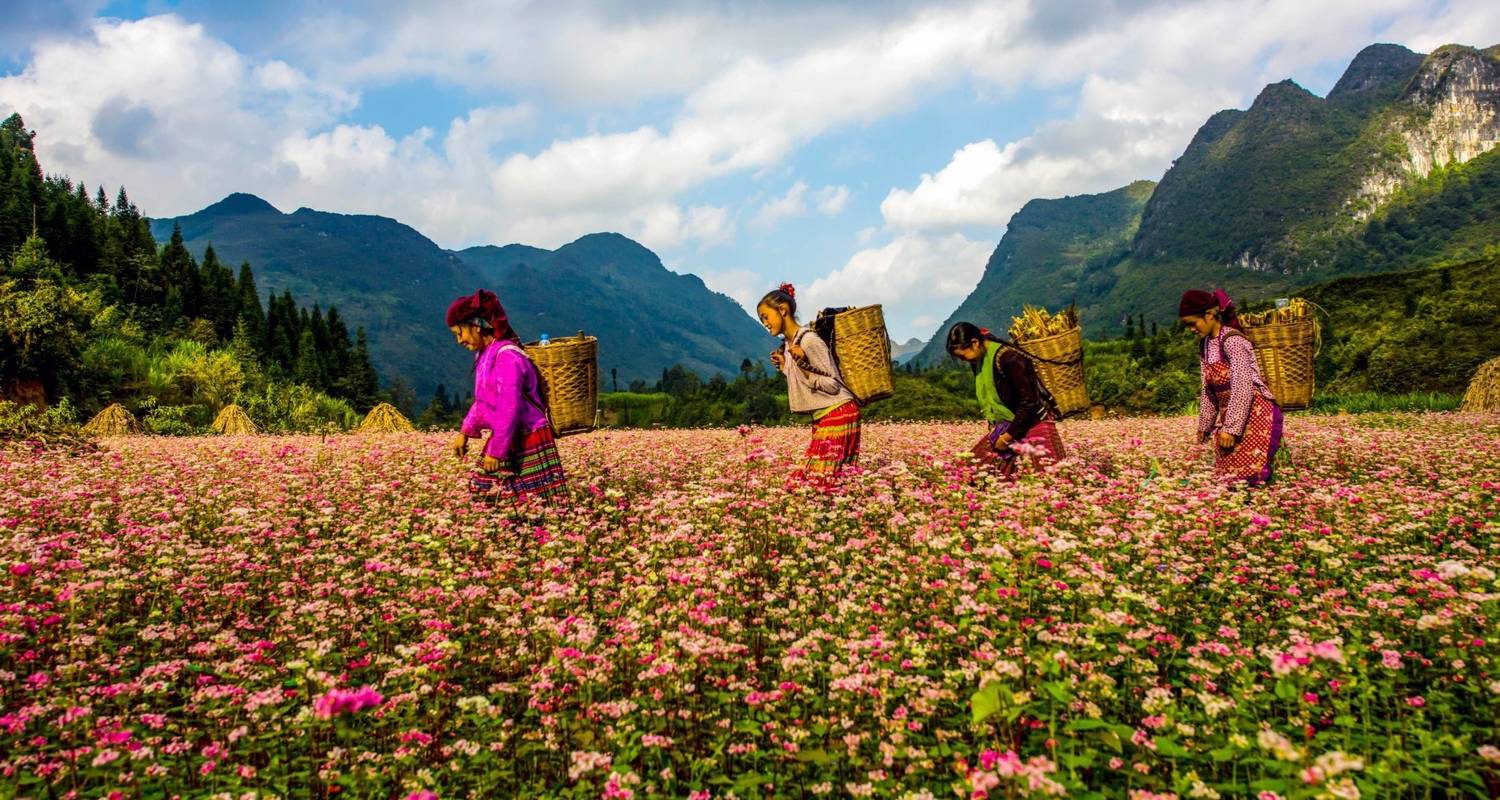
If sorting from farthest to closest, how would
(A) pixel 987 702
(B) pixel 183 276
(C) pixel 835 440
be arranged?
(B) pixel 183 276, (C) pixel 835 440, (A) pixel 987 702

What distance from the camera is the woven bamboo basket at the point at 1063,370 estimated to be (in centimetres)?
877

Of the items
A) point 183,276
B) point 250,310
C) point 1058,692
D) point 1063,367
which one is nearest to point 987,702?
point 1058,692

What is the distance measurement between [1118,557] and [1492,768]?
5.51 ft

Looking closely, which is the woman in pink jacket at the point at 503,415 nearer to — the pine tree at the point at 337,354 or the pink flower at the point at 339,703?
the pink flower at the point at 339,703

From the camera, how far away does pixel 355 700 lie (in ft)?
6.75

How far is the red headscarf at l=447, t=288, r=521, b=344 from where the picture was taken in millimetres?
6773

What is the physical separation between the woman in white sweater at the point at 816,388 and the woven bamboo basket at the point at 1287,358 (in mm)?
5444

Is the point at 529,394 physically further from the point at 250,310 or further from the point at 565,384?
the point at 250,310

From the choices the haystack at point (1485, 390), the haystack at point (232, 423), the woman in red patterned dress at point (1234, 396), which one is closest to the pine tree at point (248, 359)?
the haystack at point (232, 423)

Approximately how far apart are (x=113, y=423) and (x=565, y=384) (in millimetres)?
15287

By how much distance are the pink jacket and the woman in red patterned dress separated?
6.08 m

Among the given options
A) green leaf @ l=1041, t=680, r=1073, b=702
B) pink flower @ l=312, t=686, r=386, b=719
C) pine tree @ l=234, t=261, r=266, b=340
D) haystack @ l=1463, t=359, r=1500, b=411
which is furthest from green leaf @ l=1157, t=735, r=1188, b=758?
pine tree @ l=234, t=261, r=266, b=340

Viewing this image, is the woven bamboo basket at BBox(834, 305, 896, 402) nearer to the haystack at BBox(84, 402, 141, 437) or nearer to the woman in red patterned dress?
the woman in red patterned dress

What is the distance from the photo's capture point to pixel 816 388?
7352 millimetres
